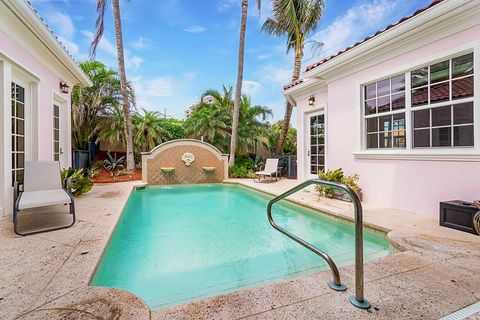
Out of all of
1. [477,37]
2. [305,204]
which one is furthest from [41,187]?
[477,37]

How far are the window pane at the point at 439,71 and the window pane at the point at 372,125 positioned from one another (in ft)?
5.24

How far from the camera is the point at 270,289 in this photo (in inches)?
97.8

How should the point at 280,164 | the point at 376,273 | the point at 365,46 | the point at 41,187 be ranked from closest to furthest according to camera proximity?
the point at 376,273, the point at 41,187, the point at 365,46, the point at 280,164

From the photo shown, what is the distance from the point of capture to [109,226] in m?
4.63

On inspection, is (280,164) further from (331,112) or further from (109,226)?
(109,226)

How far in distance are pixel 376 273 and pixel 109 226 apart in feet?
14.4

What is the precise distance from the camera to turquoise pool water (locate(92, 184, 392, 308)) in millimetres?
3248

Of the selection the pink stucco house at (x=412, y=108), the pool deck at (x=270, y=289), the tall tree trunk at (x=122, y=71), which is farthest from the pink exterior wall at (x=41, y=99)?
the pink stucco house at (x=412, y=108)

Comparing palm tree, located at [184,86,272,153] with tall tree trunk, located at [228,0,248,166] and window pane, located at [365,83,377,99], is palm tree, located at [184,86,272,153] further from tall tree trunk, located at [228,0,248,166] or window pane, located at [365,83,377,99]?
window pane, located at [365,83,377,99]

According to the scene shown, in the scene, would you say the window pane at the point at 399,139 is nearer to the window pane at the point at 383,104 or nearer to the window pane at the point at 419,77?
the window pane at the point at 383,104

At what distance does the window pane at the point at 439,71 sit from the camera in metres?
5.02

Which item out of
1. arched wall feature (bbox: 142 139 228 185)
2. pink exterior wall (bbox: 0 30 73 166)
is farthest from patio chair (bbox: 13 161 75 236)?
arched wall feature (bbox: 142 139 228 185)

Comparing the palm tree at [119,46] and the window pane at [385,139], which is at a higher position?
the palm tree at [119,46]

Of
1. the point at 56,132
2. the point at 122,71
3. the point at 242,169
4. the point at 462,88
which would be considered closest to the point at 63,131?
the point at 56,132
